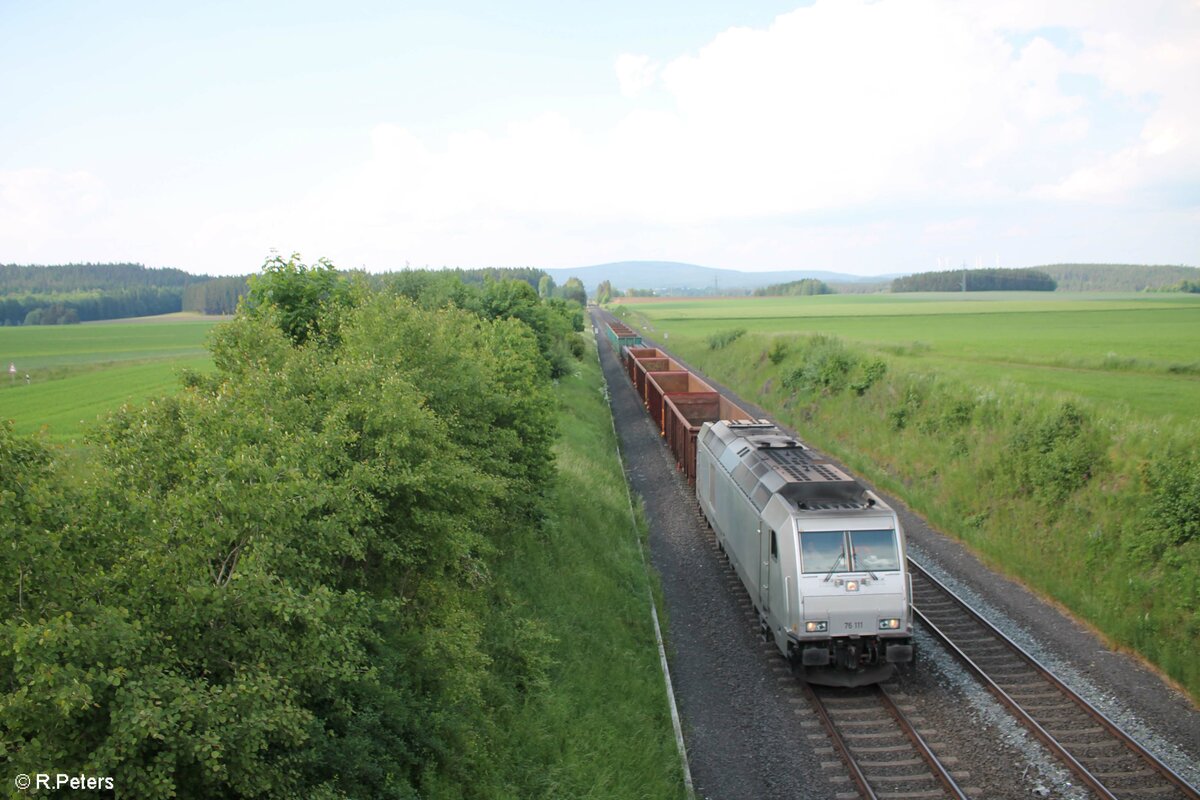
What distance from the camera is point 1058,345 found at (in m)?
46.6

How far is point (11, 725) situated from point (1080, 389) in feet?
111

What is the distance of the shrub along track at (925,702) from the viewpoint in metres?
11.9

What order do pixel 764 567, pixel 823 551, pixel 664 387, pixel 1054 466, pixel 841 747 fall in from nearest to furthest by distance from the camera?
1. pixel 841 747
2. pixel 823 551
3. pixel 764 567
4. pixel 1054 466
5. pixel 664 387

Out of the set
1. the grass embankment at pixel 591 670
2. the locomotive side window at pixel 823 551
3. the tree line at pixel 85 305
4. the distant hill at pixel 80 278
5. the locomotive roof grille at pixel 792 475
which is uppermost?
the distant hill at pixel 80 278

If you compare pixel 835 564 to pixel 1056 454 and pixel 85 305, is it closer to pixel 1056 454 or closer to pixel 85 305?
pixel 1056 454

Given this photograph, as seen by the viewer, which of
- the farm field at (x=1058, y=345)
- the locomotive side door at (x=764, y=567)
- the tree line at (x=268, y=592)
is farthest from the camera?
the farm field at (x=1058, y=345)

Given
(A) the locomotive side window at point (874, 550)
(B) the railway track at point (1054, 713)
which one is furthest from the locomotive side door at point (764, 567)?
(B) the railway track at point (1054, 713)

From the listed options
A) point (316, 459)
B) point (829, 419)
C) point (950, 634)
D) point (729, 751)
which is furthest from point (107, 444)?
point (829, 419)

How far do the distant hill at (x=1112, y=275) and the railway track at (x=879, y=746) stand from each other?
567ft

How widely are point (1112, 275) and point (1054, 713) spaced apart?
19526 cm

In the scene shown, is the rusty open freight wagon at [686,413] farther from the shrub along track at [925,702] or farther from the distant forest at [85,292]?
the distant forest at [85,292]

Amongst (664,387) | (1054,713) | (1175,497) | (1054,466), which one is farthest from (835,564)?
(664,387)

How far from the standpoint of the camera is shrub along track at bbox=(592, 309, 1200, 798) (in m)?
11.9

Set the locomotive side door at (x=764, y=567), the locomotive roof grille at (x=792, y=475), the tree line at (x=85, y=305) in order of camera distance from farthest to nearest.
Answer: the tree line at (x=85, y=305) → the locomotive side door at (x=764, y=567) → the locomotive roof grille at (x=792, y=475)
